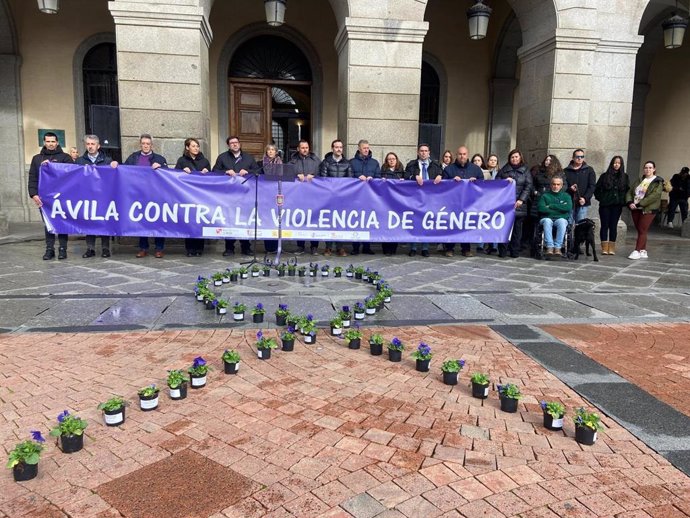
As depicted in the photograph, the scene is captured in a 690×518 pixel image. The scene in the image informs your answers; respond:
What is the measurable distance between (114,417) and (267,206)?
552 cm

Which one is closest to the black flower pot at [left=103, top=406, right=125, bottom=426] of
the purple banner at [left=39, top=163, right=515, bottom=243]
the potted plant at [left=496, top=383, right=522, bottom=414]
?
the potted plant at [left=496, top=383, right=522, bottom=414]

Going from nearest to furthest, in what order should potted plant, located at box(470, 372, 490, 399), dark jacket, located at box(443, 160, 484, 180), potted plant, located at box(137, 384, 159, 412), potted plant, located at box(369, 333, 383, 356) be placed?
1. potted plant, located at box(137, 384, 159, 412)
2. potted plant, located at box(470, 372, 490, 399)
3. potted plant, located at box(369, 333, 383, 356)
4. dark jacket, located at box(443, 160, 484, 180)

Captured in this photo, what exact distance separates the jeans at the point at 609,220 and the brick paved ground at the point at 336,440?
21.4 feet

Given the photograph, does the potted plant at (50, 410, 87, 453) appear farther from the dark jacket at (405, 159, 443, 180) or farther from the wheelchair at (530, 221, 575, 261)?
the wheelchair at (530, 221, 575, 261)

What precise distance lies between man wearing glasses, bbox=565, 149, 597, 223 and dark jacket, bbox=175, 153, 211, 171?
595 cm

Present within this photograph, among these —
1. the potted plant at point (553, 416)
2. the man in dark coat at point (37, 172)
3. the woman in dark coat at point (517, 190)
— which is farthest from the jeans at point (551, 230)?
the man in dark coat at point (37, 172)

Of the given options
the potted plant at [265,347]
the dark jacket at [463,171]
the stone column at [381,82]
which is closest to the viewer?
the potted plant at [265,347]

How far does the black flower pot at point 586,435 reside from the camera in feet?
8.80

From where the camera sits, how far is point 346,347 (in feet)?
13.6

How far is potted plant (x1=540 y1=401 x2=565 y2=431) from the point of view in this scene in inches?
111

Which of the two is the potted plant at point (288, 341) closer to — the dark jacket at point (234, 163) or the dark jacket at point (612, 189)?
the dark jacket at point (234, 163)

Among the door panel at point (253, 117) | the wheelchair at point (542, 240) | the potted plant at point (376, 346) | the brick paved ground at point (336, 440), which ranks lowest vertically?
the brick paved ground at point (336, 440)

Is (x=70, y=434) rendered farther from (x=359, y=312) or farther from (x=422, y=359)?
(x=359, y=312)

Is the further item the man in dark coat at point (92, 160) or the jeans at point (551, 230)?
the jeans at point (551, 230)
